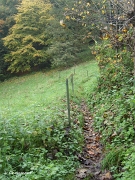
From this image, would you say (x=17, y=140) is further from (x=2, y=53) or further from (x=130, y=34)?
(x=2, y=53)

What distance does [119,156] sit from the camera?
4.18 metres

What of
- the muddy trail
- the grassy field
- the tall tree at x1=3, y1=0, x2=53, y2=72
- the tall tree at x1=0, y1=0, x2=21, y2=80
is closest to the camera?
the grassy field

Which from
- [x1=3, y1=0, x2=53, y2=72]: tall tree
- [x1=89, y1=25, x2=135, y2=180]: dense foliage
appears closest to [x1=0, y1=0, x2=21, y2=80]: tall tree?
[x1=3, y1=0, x2=53, y2=72]: tall tree

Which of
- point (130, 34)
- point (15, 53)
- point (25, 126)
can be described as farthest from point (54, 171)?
point (15, 53)

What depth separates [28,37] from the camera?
27.0 metres

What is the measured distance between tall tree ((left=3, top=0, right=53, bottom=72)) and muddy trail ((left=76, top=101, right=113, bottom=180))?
21.9 meters

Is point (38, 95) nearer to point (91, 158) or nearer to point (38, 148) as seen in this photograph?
point (91, 158)

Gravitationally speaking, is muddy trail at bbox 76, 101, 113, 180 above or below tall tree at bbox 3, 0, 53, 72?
below

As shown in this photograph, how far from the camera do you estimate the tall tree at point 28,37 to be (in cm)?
2730

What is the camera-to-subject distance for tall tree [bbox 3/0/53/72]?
2730 centimetres

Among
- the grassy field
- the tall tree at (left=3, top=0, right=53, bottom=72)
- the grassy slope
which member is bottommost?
the grassy slope

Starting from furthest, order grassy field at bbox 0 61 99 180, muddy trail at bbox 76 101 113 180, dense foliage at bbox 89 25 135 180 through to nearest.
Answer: muddy trail at bbox 76 101 113 180
dense foliage at bbox 89 25 135 180
grassy field at bbox 0 61 99 180

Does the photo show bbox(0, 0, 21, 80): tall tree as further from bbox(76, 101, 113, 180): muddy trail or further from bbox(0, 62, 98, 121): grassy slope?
bbox(76, 101, 113, 180): muddy trail

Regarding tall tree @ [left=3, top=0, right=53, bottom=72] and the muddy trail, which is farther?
tall tree @ [left=3, top=0, right=53, bottom=72]
